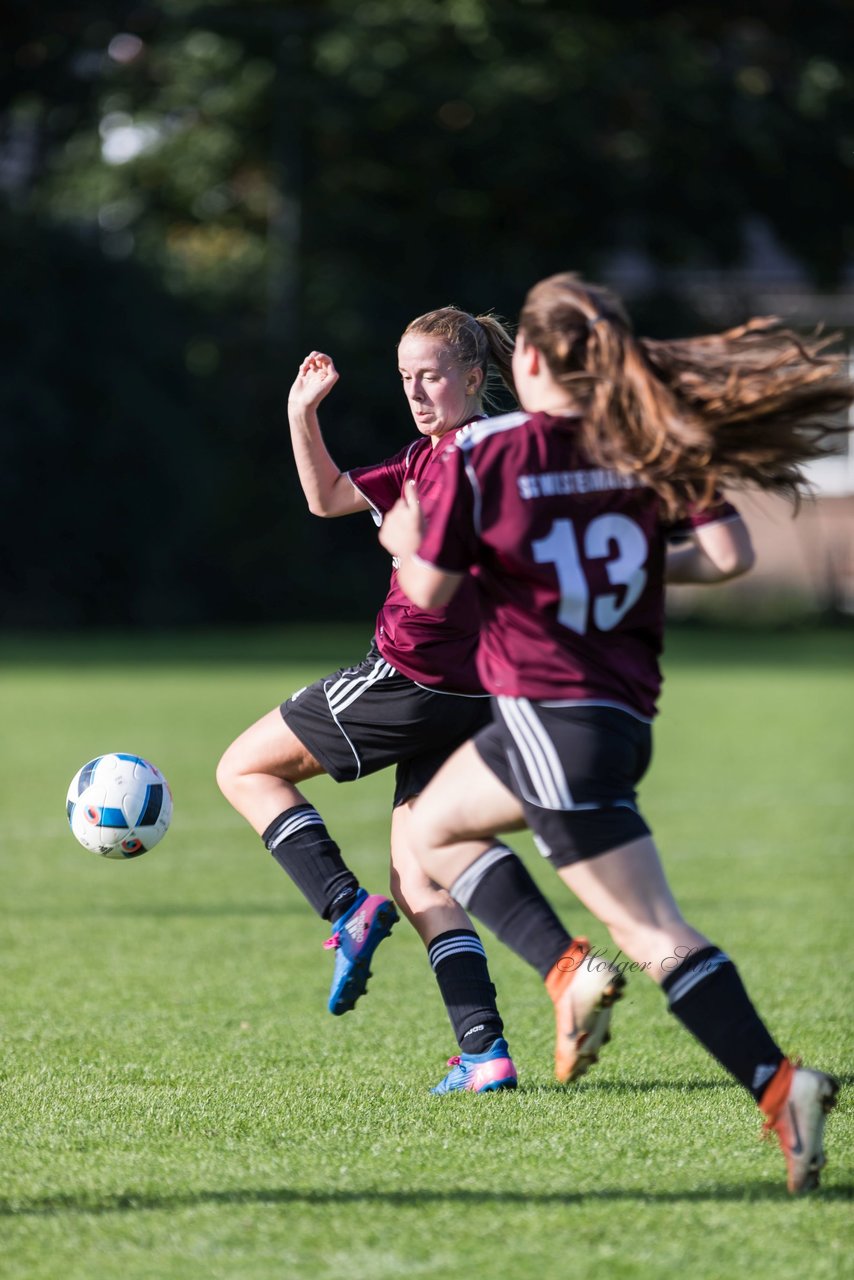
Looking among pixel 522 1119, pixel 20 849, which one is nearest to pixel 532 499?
pixel 522 1119

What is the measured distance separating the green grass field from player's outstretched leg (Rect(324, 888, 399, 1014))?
0.31m

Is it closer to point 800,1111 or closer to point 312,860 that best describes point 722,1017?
point 800,1111

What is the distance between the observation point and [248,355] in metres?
33.9

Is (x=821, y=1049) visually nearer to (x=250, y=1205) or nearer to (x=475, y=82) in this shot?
(x=250, y=1205)

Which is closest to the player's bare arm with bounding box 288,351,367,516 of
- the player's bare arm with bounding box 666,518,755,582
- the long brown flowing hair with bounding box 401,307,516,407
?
the long brown flowing hair with bounding box 401,307,516,407

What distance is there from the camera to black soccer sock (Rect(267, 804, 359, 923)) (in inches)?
194

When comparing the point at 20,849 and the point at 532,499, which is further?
the point at 20,849

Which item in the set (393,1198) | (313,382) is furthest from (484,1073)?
(313,382)

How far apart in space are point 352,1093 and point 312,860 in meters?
0.67

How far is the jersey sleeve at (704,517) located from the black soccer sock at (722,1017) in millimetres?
934

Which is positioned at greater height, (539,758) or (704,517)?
(704,517)

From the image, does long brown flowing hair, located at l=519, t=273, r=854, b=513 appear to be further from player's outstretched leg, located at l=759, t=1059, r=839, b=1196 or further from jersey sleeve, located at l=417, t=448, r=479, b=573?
player's outstretched leg, located at l=759, t=1059, r=839, b=1196

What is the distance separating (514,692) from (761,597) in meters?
33.5

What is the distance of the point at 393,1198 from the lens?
386 centimetres
